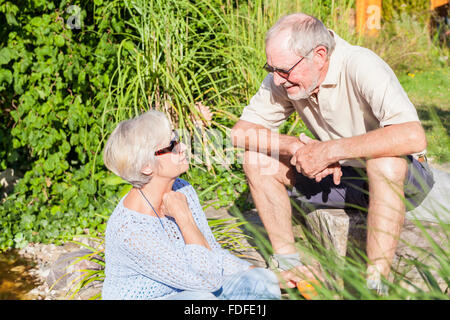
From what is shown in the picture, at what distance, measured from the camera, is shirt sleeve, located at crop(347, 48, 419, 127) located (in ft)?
7.59

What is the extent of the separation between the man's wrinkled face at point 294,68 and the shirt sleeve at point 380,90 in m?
0.20

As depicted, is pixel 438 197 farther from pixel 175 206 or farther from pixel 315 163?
pixel 175 206

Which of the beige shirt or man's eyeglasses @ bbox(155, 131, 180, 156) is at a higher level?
the beige shirt

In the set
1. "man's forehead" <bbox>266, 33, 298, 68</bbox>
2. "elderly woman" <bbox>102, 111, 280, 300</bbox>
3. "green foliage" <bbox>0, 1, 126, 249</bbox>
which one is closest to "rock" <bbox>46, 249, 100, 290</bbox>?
"green foliage" <bbox>0, 1, 126, 249</bbox>

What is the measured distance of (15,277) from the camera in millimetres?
3162

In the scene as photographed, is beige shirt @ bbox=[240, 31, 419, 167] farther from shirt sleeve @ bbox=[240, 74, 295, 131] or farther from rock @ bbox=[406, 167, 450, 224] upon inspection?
rock @ bbox=[406, 167, 450, 224]

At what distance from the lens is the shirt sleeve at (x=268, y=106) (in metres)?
2.95

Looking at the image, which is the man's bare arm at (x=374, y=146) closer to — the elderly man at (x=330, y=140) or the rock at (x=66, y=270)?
the elderly man at (x=330, y=140)

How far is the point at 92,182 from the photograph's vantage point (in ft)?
12.2

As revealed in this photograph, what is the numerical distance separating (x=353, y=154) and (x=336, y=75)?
1.43ft

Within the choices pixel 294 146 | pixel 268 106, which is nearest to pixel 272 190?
pixel 294 146

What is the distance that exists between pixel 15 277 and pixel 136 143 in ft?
5.32

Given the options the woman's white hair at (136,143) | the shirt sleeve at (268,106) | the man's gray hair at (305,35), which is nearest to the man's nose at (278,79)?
the man's gray hair at (305,35)

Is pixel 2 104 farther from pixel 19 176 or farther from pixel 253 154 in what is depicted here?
pixel 253 154
